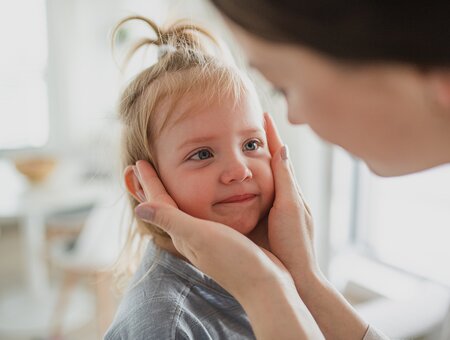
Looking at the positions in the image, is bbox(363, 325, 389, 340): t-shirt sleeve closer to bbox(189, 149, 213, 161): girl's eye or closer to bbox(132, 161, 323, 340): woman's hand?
bbox(132, 161, 323, 340): woman's hand

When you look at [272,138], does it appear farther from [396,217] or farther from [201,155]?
[396,217]

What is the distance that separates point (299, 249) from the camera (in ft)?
3.15

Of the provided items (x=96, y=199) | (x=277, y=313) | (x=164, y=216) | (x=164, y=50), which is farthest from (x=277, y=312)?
(x=96, y=199)

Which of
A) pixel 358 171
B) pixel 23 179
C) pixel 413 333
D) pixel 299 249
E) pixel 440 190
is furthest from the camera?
pixel 23 179

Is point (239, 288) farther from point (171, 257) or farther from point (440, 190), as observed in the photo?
point (440, 190)

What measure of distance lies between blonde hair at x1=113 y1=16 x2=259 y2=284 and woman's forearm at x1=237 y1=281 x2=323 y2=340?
0.33 metres

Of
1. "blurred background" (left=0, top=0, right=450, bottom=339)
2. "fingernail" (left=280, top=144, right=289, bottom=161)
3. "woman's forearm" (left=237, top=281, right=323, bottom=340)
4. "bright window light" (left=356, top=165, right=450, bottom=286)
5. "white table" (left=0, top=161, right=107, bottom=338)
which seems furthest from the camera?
"white table" (left=0, top=161, right=107, bottom=338)

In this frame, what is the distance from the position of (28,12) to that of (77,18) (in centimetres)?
32

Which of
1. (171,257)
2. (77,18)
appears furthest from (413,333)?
(77,18)

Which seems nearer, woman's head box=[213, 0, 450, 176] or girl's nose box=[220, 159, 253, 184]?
woman's head box=[213, 0, 450, 176]

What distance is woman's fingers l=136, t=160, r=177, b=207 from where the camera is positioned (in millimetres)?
918

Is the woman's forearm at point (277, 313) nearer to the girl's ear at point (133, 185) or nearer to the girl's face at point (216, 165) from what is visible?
the girl's face at point (216, 165)

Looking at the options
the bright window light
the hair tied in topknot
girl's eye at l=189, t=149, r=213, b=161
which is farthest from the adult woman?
the bright window light

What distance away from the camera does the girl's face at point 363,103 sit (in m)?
0.52
